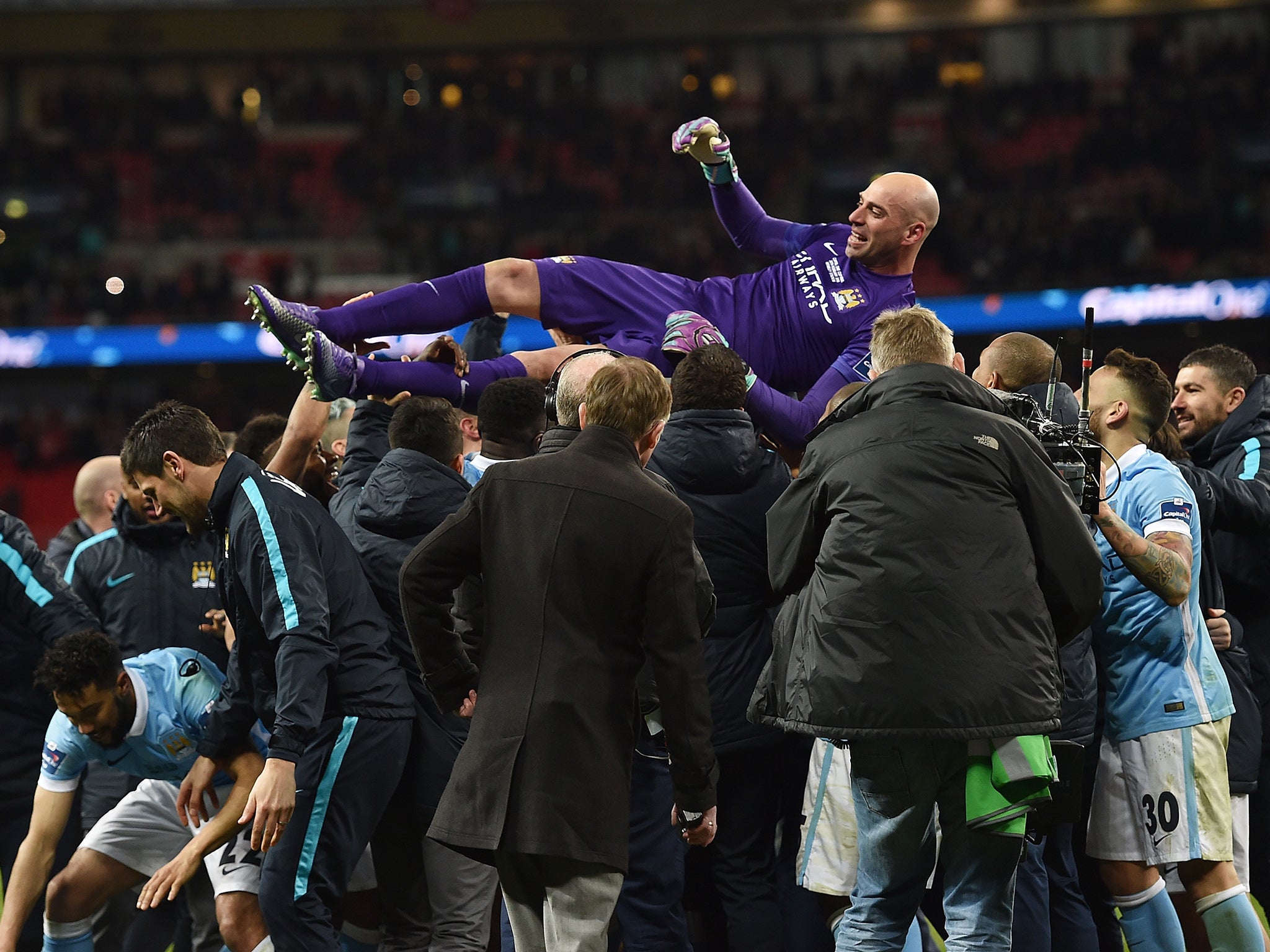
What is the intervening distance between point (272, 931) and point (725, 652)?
1.62 metres

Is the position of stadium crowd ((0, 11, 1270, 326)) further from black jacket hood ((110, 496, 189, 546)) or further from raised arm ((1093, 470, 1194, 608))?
raised arm ((1093, 470, 1194, 608))

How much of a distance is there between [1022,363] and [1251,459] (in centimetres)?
108

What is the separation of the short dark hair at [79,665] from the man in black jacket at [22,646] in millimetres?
671

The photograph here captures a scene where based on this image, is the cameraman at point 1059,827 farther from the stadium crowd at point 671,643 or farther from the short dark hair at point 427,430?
the short dark hair at point 427,430

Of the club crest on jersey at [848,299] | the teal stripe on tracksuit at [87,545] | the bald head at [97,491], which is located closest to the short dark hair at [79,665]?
the teal stripe on tracksuit at [87,545]

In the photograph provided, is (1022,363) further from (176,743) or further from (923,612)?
(176,743)

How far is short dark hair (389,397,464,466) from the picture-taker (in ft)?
15.3

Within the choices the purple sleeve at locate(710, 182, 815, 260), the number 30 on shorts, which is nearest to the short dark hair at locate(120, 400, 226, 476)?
the purple sleeve at locate(710, 182, 815, 260)

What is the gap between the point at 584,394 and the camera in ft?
12.5

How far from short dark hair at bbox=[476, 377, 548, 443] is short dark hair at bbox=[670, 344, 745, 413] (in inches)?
21.9

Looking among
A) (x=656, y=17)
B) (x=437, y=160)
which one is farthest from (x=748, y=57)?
(x=437, y=160)

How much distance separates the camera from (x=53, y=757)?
457cm

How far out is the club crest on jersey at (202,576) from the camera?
553cm

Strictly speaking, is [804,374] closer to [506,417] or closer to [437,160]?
[506,417]
